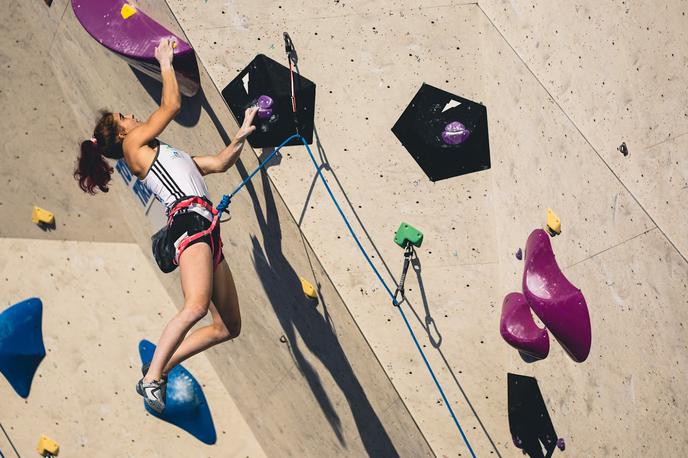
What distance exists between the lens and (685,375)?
4066 millimetres

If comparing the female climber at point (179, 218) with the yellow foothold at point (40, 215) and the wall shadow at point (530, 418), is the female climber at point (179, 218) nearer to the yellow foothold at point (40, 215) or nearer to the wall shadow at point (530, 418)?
the yellow foothold at point (40, 215)

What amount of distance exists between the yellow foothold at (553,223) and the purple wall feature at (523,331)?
0.34 metres

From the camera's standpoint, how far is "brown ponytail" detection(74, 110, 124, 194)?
3.52 m

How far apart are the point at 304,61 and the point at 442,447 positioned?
5.88ft

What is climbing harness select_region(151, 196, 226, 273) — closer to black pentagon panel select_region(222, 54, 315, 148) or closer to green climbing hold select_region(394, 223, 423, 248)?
black pentagon panel select_region(222, 54, 315, 148)

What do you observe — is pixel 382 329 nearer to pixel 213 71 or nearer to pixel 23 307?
pixel 213 71

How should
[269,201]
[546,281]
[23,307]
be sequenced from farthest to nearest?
[23,307] → [269,201] → [546,281]

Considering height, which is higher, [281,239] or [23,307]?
[23,307]

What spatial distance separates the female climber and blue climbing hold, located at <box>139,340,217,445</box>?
1023 millimetres

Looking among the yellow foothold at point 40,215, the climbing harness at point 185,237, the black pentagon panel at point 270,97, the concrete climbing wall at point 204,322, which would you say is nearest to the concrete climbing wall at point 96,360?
the concrete climbing wall at point 204,322

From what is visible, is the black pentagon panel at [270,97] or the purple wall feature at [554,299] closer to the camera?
the purple wall feature at [554,299]

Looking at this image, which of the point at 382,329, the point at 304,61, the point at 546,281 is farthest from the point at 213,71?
the point at 546,281

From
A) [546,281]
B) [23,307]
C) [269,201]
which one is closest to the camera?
[546,281]

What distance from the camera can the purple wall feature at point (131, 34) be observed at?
3.91 metres
